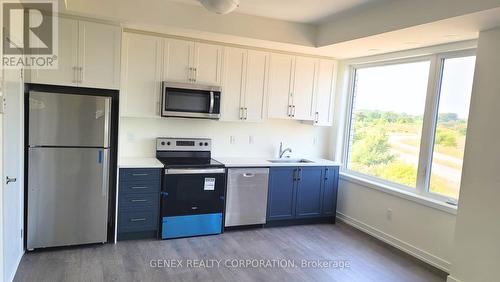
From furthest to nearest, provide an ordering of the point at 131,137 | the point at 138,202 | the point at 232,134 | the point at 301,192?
the point at 232,134
the point at 301,192
the point at 131,137
the point at 138,202

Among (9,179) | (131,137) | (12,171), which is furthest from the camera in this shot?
(131,137)

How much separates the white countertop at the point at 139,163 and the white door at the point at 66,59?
3.10 ft

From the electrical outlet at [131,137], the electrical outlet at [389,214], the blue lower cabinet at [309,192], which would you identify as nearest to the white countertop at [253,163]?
the blue lower cabinet at [309,192]

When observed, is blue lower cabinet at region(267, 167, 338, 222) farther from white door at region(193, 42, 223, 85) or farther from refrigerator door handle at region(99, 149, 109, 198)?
refrigerator door handle at region(99, 149, 109, 198)

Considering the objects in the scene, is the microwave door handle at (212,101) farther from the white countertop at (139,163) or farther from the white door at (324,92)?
the white door at (324,92)

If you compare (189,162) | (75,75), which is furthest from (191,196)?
(75,75)

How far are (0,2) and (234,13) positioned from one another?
225 cm

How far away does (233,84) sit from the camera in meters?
4.42

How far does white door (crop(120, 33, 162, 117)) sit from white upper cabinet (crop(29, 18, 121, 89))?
13.6 inches

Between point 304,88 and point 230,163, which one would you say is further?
point 304,88

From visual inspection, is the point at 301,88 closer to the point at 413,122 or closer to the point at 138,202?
the point at 413,122

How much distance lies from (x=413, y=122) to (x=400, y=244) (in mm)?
1426

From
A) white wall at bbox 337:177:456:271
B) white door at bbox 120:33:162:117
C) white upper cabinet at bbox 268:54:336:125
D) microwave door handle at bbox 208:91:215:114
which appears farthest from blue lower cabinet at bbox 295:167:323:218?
white door at bbox 120:33:162:117

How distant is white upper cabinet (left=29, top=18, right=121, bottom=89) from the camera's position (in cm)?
337
